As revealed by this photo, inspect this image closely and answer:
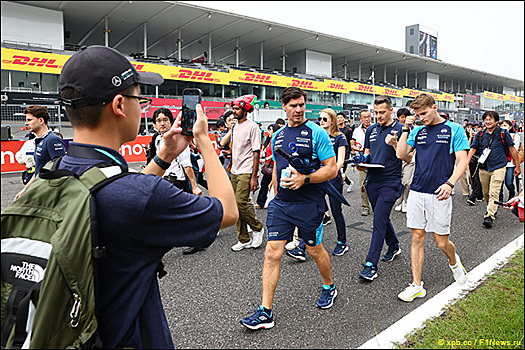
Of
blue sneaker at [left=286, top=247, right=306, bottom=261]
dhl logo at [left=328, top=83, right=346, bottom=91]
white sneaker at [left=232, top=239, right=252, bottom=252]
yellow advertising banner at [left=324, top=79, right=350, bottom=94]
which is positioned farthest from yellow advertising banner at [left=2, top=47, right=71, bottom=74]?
dhl logo at [left=328, top=83, right=346, bottom=91]

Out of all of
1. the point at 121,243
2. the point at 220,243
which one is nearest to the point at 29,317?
the point at 121,243

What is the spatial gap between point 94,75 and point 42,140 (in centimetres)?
388

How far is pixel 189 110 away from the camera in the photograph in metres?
1.65

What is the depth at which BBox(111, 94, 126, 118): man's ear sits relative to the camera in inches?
53.3

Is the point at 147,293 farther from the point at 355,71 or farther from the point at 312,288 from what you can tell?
the point at 355,71

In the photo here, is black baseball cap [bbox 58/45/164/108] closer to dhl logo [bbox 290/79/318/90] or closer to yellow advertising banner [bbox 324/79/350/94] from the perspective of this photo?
dhl logo [bbox 290/79/318/90]

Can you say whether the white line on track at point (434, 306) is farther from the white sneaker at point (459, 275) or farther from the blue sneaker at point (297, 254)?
the blue sneaker at point (297, 254)

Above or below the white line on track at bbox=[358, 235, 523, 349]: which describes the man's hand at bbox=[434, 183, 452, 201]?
above

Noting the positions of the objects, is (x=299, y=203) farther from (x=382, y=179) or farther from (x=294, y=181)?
(x=382, y=179)

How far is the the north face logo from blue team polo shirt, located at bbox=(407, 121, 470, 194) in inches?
147

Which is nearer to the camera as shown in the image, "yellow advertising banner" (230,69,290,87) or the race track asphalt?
the race track asphalt

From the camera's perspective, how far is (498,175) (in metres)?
6.97

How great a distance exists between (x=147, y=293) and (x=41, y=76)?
2821 centimetres

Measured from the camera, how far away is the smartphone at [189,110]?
1636mm
